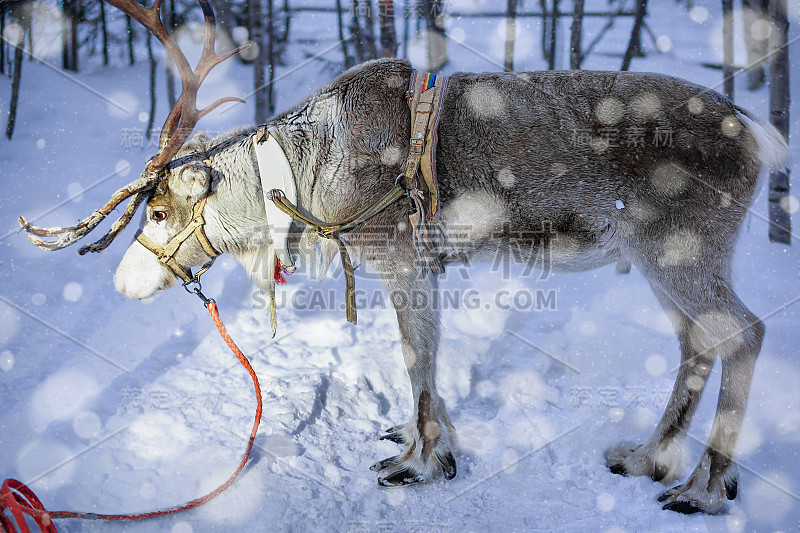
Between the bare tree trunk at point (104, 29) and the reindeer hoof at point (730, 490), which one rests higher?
the bare tree trunk at point (104, 29)

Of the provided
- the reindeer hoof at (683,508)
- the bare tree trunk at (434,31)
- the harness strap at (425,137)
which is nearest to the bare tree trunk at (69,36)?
the bare tree trunk at (434,31)

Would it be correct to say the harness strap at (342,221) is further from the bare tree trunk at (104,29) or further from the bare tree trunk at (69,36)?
the bare tree trunk at (104,29)

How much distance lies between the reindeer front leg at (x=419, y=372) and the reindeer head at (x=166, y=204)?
120cm

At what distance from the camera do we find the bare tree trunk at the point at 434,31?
8094 mm

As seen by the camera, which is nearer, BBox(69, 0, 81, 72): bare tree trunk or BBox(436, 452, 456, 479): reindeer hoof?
BBox(436, 452, 456, 479): reindeer hoof

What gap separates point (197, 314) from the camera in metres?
5.41

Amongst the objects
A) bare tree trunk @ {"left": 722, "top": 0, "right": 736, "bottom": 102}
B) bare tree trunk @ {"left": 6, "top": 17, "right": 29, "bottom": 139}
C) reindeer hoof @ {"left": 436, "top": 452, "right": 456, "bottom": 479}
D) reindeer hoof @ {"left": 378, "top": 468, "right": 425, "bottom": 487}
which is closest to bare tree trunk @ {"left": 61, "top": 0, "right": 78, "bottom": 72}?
bare tree trunk @ {"left": 6, "top": 17, "right": 29, "bottom": 139}

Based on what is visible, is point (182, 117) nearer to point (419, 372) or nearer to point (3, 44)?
point (419, 372)

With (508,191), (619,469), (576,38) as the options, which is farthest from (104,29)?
(619,469)

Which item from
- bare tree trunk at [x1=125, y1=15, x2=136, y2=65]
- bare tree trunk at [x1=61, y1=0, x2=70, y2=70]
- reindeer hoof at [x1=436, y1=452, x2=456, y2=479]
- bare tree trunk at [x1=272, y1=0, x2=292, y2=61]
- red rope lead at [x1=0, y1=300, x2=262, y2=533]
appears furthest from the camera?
bare tree trunk at [x1=272, y1=0, x2=292, y2=61]

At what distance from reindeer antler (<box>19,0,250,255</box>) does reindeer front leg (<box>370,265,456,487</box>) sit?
1392 millimetres

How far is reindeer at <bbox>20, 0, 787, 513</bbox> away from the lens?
9.67 feet

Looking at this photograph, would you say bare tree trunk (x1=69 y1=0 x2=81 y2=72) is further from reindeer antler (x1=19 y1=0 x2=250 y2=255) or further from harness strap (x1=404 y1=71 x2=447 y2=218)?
harness strap (x1=404 y1=71 x2=447 y2=218)

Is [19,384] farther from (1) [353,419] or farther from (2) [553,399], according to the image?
(2) [553,399]
